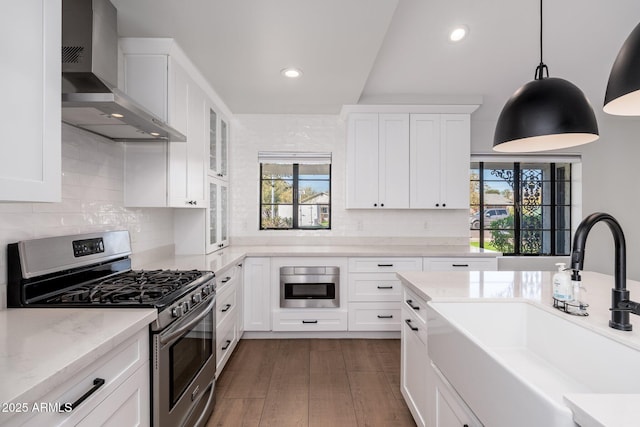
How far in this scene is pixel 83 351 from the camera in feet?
2.96

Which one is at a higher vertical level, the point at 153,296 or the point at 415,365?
the point at 153,296

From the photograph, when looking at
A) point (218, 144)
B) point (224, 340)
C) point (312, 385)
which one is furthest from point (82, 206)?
point (312, 385)

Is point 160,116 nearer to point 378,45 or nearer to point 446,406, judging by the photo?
point 378,45

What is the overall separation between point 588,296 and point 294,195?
114 inches

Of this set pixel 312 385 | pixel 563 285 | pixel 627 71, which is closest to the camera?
pixel 627 71

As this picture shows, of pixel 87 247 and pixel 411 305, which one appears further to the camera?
pixel 411 305

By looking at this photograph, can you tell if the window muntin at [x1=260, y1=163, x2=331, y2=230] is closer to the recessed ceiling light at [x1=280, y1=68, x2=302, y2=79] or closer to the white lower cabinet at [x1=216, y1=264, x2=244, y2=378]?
the white lower cabinet at [x1=216, y1=264, x2=244, y2=378]

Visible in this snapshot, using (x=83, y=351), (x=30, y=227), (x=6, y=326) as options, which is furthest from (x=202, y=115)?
(x=83, y=351)

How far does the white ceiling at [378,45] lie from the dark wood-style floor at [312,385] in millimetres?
2522

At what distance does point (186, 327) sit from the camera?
5.14 feet

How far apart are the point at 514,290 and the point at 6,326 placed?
7.33 feet

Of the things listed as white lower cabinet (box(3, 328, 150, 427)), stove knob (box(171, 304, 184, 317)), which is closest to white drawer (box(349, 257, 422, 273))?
stove knob (box(171, 304, 184, 317))

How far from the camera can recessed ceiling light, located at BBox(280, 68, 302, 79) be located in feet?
8.54

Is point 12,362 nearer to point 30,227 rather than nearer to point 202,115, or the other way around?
point 30,227
